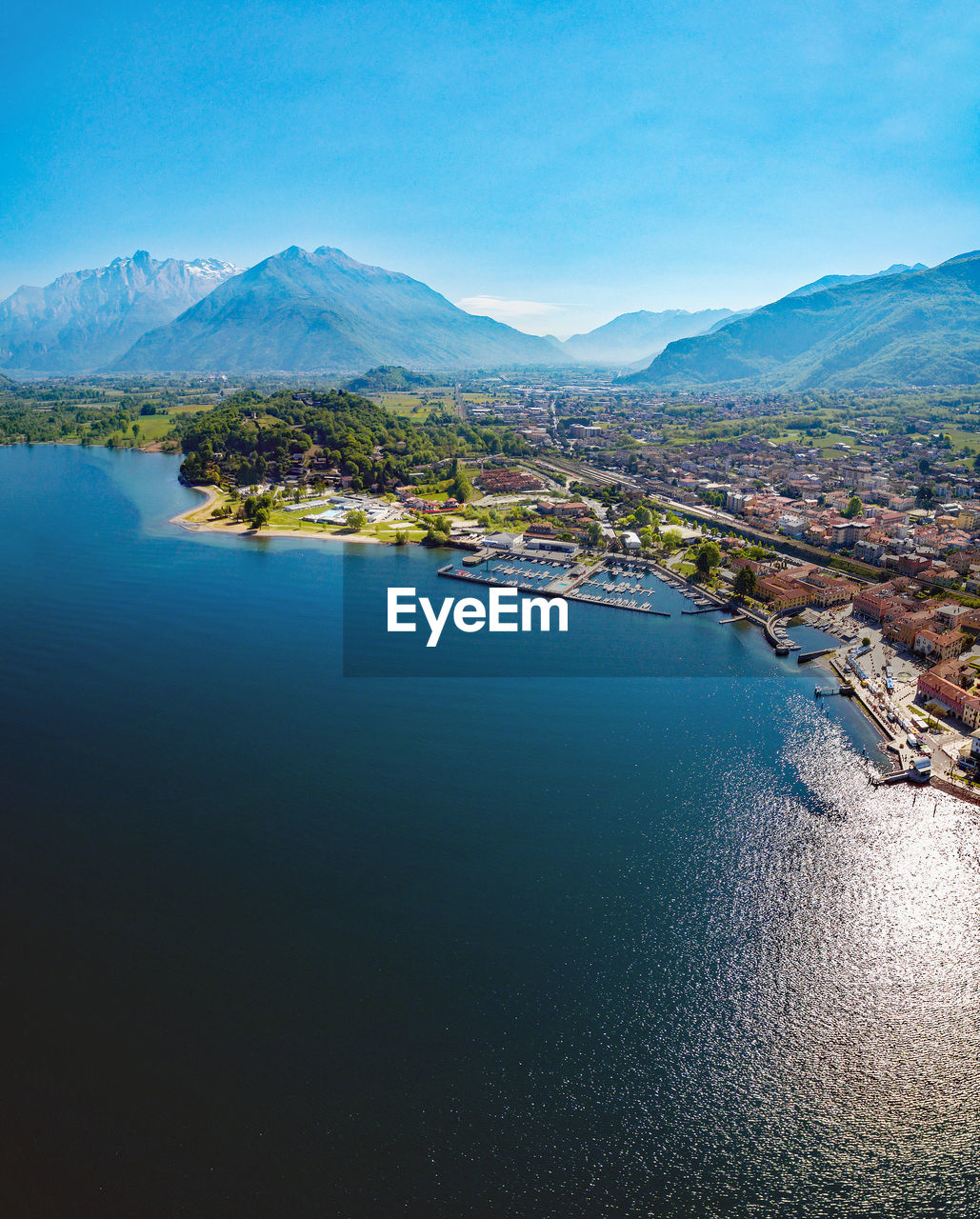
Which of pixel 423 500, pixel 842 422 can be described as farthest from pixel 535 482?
pixel 842 422

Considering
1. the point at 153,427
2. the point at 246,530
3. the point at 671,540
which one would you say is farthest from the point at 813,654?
the point at 153,427

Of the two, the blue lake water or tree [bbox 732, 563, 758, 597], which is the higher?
tree [bbox 732, 563, 758, 597]

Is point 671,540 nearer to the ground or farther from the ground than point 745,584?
farther from the ground

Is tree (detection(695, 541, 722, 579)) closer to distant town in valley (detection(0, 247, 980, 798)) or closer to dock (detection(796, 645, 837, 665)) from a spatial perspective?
distant town in valley (detection(0, 247, 980, 798))

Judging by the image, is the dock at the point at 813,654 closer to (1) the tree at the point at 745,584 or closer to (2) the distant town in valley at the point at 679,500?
(2) the distant town in valley at the point at 679,500

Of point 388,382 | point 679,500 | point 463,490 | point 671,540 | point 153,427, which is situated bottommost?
point 671,540

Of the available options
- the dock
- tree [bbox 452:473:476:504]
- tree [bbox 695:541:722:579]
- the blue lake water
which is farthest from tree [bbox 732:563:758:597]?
tree [bbox 452:473:476:504]

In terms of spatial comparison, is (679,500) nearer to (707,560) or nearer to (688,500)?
(688,500)
